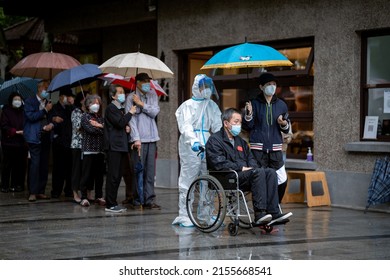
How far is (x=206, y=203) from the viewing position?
33.7 feet

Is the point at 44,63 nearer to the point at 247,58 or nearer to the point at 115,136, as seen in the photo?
the point at 115,136

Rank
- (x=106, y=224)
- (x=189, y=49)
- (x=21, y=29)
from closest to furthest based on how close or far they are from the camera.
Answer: (x=106, y=224)
(x=189, y=49)
(x=21, y=29)

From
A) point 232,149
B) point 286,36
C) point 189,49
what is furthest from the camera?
point 189,49

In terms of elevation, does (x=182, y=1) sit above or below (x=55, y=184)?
above

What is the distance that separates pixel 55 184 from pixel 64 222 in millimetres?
3282

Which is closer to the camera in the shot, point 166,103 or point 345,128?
point 345,128

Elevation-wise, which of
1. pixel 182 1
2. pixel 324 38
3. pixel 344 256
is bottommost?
pixel 344 256

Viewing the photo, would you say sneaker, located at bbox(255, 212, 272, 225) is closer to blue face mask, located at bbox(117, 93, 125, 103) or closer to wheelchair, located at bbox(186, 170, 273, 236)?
wheelchair, located at bbox(186, 170, 273, 236)

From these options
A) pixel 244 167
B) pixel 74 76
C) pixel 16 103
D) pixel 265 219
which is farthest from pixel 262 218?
pixel 16 103

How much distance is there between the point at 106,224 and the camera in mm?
10914

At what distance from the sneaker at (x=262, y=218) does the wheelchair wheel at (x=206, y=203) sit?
430 millimetres

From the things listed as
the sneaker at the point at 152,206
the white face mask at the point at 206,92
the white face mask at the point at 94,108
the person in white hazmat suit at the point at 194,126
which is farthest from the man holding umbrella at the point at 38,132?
the white face mask at the point at 206,92

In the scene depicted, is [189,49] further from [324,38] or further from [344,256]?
[344,256]

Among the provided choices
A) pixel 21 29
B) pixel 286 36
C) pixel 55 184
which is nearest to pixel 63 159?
pixel 55 184
